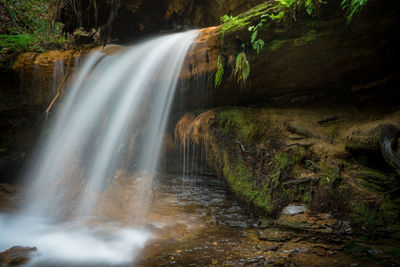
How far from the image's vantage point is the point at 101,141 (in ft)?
16.1

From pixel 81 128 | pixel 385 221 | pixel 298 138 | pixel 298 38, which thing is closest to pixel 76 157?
pixel 81 128

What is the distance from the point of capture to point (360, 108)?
12.8ft

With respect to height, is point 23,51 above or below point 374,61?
above

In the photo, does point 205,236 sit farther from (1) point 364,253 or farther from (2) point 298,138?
(2) point 298,138

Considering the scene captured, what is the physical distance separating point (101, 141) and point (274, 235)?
4.08 meters

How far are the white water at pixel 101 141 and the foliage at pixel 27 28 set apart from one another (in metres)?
1.33

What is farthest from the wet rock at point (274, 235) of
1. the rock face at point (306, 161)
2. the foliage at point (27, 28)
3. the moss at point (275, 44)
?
the foliage at point (27, 28)

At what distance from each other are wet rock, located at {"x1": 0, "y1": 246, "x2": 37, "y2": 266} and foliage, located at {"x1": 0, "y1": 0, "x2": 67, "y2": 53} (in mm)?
5472

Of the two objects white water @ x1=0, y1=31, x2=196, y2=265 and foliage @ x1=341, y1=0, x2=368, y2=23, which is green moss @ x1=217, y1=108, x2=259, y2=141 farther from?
foliage @ x1=341, y1=0, x2=368, y2=23

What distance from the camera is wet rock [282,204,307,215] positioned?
2.91 meters

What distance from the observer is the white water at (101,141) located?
3.91 m

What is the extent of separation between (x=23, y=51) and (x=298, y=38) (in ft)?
22.5

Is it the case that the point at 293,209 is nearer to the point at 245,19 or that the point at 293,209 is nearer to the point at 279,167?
the point at 279,167

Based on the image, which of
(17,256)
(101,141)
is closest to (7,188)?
(101,141)
